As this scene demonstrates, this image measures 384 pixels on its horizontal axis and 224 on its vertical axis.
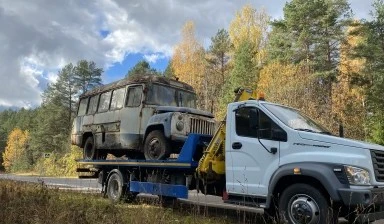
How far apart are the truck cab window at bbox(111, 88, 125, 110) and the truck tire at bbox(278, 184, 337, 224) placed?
6.06 metres

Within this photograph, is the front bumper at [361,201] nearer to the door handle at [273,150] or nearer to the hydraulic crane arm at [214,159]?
the door handle at [273,150]

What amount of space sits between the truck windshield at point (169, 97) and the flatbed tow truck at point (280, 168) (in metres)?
1.97

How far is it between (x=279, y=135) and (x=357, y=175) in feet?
4.73

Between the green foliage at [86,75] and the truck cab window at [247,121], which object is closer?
the truck cab window at [247,121]

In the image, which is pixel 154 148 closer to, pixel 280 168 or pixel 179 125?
pixel 179 125

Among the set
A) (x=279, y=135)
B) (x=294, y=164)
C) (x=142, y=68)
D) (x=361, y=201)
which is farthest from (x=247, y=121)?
(x=142, y=68)

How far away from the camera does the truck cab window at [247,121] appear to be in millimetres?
7422

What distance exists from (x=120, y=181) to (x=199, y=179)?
134 inches

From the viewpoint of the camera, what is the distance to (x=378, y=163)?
6.48m

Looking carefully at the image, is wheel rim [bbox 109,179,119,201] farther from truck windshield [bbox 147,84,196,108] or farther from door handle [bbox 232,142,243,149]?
door handle [bbox 232,142,243,149]

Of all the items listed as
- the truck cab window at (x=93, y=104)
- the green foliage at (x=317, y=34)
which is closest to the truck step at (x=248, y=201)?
the truck cab window at (x=93, y=104)

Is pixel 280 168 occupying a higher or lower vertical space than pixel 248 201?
higher

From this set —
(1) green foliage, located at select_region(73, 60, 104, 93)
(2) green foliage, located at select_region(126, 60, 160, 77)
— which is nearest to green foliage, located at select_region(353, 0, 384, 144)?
(2) green foliage, located at select_region(126, 60, 160, 77)

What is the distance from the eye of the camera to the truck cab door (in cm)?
716
